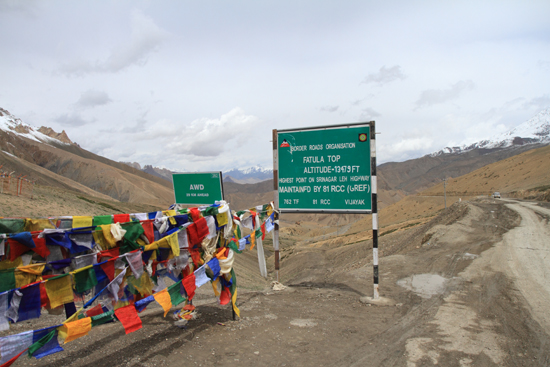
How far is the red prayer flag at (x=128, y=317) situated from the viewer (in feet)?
12.2

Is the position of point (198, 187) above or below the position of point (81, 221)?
above

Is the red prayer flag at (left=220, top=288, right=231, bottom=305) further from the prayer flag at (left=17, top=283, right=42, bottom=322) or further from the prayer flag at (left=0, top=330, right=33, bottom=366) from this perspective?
the prayer flag at (left=0, top=330, right=33, bottom=366)

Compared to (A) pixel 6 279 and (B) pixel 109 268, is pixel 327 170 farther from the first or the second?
(A) pixel 6 279

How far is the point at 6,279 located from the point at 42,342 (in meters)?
0.71

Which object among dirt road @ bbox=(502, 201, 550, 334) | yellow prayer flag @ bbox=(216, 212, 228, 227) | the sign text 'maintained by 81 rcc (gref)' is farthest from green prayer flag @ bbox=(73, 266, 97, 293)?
dirt road @ bbox=(502, 201, 550, 334)

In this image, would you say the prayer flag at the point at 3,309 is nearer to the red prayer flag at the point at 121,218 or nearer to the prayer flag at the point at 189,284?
the prayer flag at the point at 189,284

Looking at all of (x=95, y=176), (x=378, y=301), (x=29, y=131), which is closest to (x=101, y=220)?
(x=378, y=301)

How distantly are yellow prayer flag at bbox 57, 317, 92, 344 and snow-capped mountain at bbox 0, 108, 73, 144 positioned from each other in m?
176

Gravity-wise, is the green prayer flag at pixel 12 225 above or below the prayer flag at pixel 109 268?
above

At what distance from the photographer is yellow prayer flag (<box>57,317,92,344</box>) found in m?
3.29

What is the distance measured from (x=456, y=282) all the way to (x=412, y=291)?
134cm

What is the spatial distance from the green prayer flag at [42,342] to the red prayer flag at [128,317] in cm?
62

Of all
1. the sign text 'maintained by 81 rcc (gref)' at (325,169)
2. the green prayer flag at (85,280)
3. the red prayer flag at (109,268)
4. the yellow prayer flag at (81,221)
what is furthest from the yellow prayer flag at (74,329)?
the sign text 'maintained by 81 rcc (gref)' at (325,169)

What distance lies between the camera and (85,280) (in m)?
3.71
